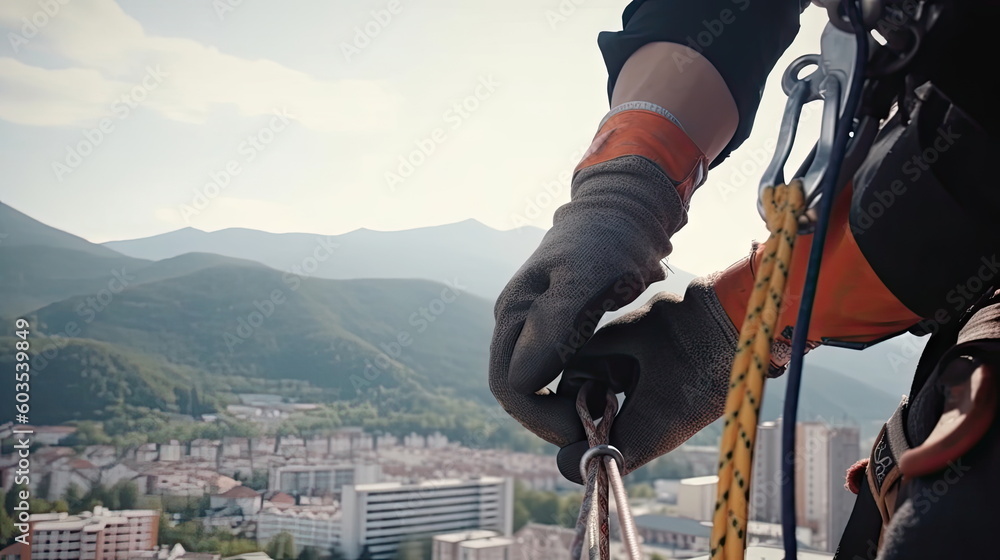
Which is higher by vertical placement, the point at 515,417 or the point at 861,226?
the point at 861,226

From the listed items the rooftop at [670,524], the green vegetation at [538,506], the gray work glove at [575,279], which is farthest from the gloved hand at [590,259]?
the green vegetation at [538,506]

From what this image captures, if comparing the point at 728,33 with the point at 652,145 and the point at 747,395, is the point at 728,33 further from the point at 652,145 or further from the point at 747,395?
the point at 747,395

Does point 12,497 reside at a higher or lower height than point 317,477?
higher

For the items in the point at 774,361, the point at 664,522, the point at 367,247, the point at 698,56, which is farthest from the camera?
Answer: the point at 367,247

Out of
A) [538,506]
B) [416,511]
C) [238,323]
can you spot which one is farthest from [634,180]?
[538,506]

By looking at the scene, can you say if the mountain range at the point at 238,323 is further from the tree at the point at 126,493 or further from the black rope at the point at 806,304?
the black rope at the point at 806,304

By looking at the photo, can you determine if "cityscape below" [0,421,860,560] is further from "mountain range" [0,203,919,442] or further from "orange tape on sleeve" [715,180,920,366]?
"mountain range" [0,203,919,442]

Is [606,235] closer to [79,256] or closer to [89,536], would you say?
[89,536]

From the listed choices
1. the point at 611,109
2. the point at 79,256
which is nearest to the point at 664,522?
the point at 79,256
